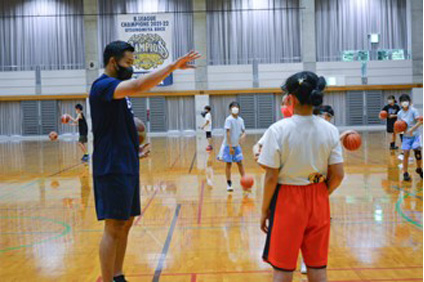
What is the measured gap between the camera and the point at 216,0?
27.8 metres

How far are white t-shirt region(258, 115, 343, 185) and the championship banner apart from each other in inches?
934

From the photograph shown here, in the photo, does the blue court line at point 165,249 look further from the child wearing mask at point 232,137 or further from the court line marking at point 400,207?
the court line marking at point 400,207

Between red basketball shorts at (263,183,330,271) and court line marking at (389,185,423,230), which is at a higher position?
red basketball shorts at (263,183,330,271)

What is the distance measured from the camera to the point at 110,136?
3176 mm

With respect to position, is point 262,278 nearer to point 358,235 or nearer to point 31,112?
point 358,235

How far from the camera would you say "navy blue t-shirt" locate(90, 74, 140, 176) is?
3131 mm

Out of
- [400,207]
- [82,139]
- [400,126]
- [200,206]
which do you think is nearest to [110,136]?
[200,206]

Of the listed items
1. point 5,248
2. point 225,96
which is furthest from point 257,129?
point 5,248

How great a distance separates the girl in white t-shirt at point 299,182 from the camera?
8.41ft

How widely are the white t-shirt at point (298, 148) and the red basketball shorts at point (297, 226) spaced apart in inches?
2.9

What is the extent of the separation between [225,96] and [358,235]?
75.3 ft

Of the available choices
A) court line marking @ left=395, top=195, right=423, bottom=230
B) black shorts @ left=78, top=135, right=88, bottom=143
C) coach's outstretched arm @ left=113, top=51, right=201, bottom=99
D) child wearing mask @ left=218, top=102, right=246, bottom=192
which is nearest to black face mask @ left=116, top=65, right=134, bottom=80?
coach's outstretched arm @ left=113, top=51, right=201, bottom=99

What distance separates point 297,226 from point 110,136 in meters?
1.40

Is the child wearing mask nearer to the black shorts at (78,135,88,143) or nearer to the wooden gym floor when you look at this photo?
the wooden gym floor
